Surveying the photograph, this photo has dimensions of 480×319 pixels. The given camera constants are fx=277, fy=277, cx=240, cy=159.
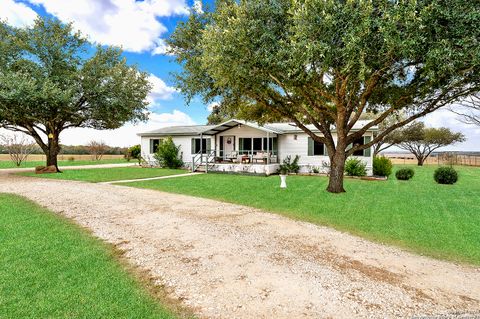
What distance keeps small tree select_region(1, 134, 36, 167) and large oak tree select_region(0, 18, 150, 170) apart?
7414mm

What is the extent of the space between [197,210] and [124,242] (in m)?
2.91

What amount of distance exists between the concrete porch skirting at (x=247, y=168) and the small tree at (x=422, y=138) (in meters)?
23.5

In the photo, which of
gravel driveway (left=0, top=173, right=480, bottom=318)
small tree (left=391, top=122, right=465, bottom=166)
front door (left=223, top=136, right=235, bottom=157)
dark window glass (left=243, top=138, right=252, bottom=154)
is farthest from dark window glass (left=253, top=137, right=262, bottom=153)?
small tree (left=391, top=122, right=465, bottom=166)

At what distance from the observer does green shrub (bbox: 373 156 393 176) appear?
712 inches

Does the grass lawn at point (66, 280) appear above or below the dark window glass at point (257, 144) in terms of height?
below

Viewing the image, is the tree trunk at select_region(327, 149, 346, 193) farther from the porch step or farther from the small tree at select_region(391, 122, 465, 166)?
the small tree at select_region(391, 122, 465, 166)

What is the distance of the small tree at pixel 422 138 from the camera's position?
114 feet

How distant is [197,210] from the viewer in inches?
316

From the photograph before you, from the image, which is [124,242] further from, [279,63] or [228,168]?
[228,168]

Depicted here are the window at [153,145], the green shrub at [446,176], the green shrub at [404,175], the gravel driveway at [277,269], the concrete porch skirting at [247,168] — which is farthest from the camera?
the window at [153,145]

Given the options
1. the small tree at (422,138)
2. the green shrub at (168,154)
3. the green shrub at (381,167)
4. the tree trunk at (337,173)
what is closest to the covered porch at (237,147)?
the green shrub at (168,154)

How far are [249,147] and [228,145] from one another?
195 cm

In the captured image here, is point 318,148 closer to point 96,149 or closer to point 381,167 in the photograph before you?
point 381,167

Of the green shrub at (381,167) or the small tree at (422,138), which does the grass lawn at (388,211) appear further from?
the small tree at (422,138)
